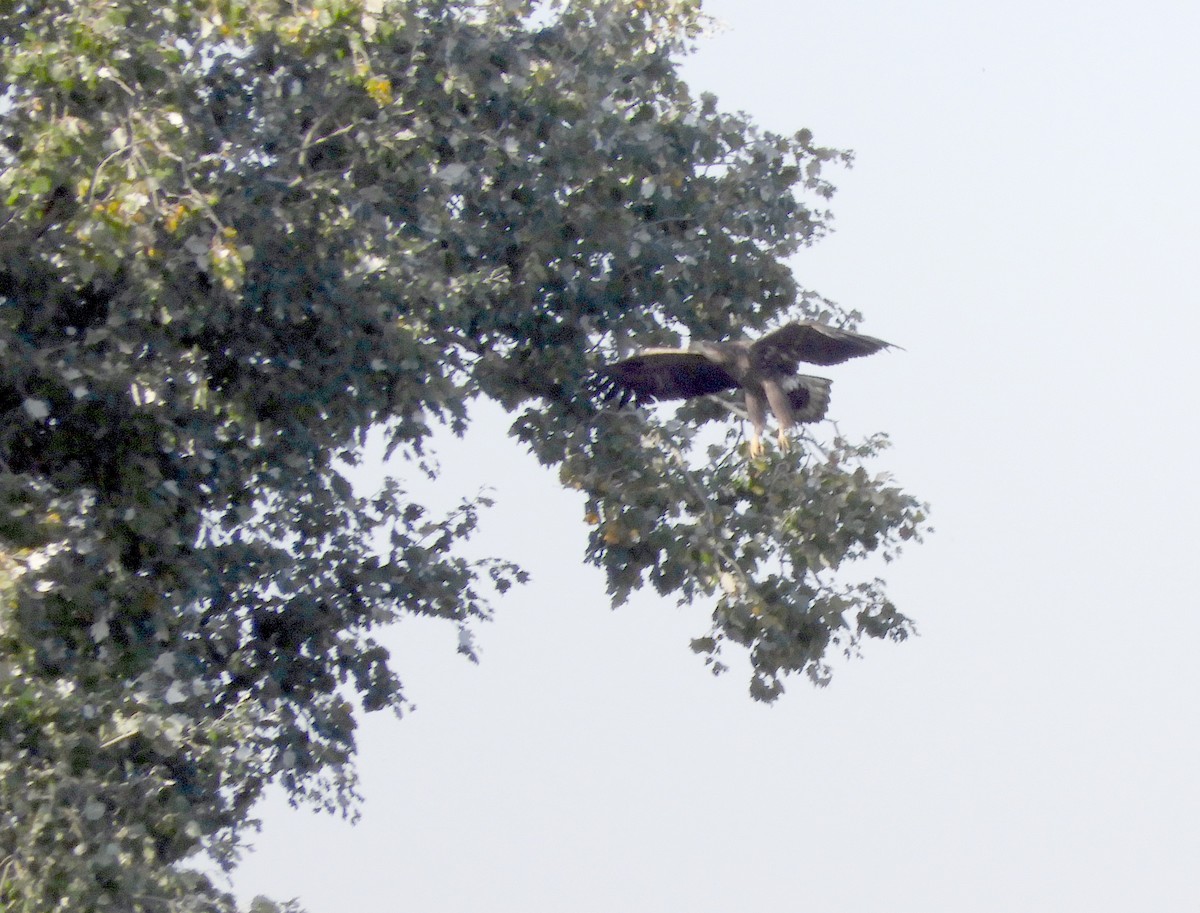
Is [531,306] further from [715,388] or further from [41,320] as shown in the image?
[41,320]

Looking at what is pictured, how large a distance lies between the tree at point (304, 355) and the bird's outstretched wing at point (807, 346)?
1.82ft

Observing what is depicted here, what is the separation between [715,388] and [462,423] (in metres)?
1.62

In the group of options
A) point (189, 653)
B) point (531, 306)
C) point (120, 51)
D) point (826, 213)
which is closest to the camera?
point (120, 51)

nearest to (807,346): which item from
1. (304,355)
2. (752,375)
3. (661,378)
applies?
(752,375)

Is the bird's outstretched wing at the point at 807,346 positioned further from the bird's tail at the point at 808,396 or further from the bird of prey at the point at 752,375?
the bird's tail at the point at 808,396

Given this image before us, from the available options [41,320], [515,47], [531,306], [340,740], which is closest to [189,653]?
[340,740]

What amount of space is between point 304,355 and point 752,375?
273 centimetres

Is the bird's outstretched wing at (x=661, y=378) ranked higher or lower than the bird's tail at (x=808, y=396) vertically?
higher

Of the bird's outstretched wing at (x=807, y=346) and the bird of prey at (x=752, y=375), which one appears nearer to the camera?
the bird's outstretched wing at (x=807, y=346)

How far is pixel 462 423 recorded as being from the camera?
12.1 meters

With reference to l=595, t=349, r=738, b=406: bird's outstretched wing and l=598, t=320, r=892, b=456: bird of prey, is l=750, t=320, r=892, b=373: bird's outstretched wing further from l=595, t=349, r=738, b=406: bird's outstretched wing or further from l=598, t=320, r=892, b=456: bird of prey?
l=595, t=349, r=738, b=406: bird's outstretched wing

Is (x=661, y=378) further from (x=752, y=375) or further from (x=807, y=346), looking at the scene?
(x=807, y=346)

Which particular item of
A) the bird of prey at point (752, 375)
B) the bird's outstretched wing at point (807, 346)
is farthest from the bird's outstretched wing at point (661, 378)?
the bird's outstretched wing at point (807, 346)

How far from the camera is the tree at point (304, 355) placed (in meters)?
9.08
